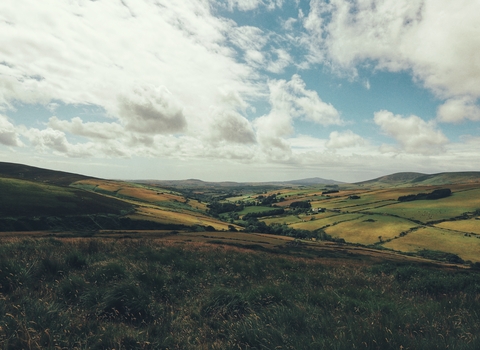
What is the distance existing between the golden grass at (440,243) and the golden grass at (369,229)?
459 cm

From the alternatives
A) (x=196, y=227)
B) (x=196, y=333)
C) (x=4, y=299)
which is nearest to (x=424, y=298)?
(x=196, y=333)

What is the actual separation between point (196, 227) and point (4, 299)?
226 feet

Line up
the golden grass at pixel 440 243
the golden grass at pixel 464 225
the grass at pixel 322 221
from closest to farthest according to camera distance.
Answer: the golden grass at pixel 440 243
the golden grass at pixel 464 225
the grass at pixel 322 221

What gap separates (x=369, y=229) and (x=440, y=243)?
65.3 ft

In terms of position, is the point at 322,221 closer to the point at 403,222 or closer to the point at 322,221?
the point at 322,221

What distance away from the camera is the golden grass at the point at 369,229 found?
78125mm

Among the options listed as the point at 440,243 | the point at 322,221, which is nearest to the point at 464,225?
the point at 440,243

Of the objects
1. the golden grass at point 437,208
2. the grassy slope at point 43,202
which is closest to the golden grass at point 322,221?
the golden grass at point 437,208

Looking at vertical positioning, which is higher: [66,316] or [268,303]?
[66,316]

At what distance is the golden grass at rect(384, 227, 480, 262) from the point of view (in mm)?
61719

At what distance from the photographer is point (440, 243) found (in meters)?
67.7

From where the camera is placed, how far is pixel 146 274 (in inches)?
300

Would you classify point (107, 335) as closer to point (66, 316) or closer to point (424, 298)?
point (66, 316)

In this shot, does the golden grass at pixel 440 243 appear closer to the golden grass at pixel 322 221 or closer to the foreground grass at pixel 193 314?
the golden grass at pixel 322 221
